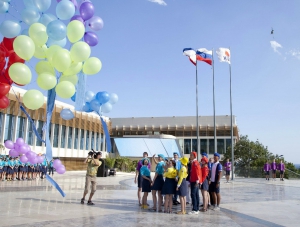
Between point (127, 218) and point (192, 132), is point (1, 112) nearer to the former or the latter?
point (127, 218)

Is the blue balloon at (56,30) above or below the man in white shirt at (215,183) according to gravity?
above

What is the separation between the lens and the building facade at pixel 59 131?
88.1 feet

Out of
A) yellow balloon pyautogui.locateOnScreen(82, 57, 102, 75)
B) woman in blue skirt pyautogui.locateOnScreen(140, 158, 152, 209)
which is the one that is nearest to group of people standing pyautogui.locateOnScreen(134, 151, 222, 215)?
woman in blue skirt pyautogui.locateOnScreen(140, 158, 152, 209)

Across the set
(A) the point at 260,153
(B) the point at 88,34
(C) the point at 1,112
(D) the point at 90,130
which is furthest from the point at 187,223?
(D) the point at 90,130

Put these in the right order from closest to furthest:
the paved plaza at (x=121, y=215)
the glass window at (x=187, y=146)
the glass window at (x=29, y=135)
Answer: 1. the paved plaza at (x=121, y=215)
2. the glass window at (x=29, y=135)
3. the glass window at (x=187, y=146)

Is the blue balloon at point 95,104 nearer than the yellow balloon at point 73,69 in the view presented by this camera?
No

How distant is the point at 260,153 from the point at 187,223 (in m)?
29.7

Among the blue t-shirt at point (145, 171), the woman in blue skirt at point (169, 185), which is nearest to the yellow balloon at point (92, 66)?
the blue t-shirt at point (145, 171)

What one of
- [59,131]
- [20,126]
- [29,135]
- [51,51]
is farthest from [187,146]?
[51,51]

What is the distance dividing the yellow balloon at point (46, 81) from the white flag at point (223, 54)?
2021 cm

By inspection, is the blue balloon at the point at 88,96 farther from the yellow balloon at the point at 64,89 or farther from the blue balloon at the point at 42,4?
the blue balloon at the point at 42,4

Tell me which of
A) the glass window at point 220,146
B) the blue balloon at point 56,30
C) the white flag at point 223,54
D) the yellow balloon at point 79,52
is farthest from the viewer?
the glass window at point 220,146

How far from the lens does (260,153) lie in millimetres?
34156

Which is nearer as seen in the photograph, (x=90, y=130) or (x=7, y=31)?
(x=7, y=31)
